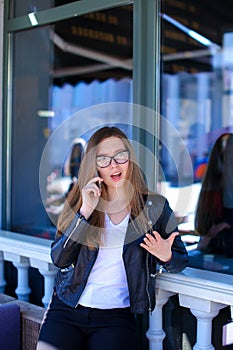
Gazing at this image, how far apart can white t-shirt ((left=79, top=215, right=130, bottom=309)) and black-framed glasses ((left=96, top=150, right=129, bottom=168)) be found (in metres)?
0.25

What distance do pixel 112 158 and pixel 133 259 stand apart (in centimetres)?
36

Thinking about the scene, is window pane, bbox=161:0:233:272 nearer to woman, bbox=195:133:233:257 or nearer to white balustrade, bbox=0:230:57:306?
woman, bbox=195:133:233:257

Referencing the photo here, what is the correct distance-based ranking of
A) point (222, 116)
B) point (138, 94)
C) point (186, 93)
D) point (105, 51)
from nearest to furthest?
1. point (138, 94)
2. point (105, 51)
3. point (222, 116)
4. point (186, 93)

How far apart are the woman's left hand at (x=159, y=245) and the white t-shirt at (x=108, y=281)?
0.11m

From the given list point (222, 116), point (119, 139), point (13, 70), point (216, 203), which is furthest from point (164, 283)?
point (222, 116)

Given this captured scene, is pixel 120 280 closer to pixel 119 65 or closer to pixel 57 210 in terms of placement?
pixel 57 210

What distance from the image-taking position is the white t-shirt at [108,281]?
183cm

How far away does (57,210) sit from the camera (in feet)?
10.6

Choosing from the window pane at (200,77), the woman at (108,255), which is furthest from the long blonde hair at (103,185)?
the window pane at (200,77)

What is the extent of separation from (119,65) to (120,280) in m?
5.63

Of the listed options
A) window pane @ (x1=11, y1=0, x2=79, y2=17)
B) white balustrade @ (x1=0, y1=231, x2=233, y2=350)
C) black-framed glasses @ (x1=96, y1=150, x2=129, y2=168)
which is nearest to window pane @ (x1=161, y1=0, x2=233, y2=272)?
window pane @ (x1=11, y1=0, x2=79, y2=17)

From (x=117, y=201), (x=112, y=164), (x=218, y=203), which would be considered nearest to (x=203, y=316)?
(x=117, y=201)

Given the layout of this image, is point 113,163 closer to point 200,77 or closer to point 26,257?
point 26,257

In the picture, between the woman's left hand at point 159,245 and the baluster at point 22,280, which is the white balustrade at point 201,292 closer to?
the woman's left hand at point 159,245
